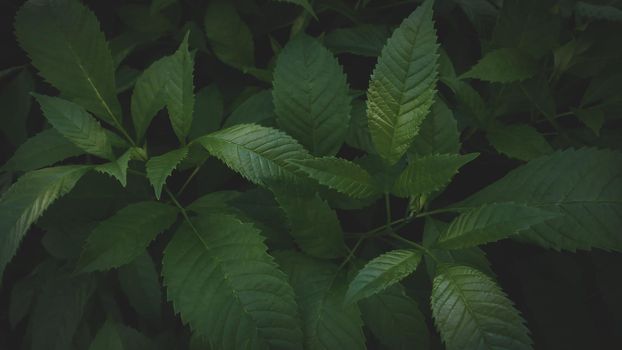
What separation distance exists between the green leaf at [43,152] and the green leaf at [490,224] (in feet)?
2.44

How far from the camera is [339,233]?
2.88 feet

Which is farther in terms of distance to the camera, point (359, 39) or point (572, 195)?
point (359, 39)

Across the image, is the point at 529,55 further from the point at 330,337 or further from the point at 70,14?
the point at 70,14

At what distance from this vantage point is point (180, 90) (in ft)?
2.96

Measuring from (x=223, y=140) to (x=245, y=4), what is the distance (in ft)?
1.53

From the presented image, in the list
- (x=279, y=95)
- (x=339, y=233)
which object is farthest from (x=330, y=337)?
(x=279, y=95)

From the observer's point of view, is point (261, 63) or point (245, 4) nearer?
point (245, 4)

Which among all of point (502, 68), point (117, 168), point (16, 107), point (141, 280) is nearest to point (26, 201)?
point (117, 168)

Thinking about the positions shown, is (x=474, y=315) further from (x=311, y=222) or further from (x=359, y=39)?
(x=359, y=39)

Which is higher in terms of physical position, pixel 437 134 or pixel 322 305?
pixel 437 134

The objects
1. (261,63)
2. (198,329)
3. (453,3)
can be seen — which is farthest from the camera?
(261,63)

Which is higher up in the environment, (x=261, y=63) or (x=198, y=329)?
(x=261, y=63)

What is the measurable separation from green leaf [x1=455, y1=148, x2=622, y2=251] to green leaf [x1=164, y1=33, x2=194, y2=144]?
1.86ft

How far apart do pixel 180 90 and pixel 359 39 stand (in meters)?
0.43
